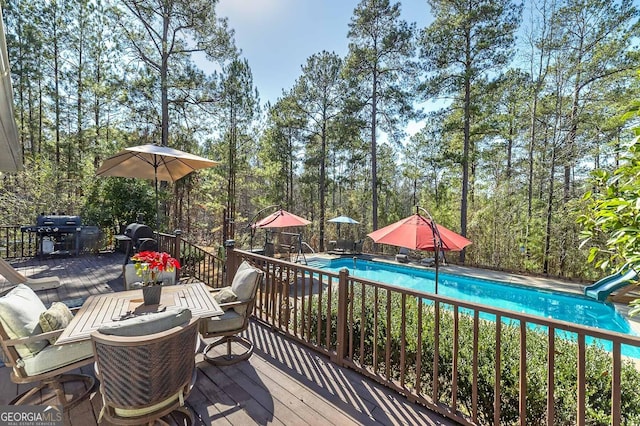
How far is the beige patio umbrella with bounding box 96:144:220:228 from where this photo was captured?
4.91m

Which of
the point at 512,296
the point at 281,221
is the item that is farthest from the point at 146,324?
the point at 512,296

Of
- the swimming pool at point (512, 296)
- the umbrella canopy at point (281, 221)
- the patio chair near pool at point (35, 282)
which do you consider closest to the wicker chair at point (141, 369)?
the patio chair near pool at point (35, 282)

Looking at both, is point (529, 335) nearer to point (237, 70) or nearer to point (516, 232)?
point (516, 232)

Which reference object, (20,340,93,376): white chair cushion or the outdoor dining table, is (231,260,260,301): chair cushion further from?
(20,340,93,376): white chair cushion

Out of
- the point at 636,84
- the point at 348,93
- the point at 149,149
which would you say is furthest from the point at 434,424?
the point at 348,93

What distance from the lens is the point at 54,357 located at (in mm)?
2145

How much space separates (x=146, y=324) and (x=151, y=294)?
1096 mm

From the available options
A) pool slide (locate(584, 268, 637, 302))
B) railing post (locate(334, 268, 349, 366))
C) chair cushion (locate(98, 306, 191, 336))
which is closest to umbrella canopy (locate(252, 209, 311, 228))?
railing post (locate(334, 268, 349, 366))

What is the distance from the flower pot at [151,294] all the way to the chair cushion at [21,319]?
0.72m

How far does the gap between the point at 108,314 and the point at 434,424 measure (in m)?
2.90

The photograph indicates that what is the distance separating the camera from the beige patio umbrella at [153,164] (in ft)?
16.1

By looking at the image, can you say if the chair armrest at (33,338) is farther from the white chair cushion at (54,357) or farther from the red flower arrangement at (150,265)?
the red flower arrangement at (150,265)

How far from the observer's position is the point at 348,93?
14125 millimetres

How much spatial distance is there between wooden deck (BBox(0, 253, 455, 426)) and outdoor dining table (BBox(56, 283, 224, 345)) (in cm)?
64
